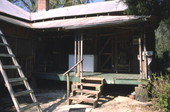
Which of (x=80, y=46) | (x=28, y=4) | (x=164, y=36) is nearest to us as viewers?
(x=80, y=46)

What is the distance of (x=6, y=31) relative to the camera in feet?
21.0

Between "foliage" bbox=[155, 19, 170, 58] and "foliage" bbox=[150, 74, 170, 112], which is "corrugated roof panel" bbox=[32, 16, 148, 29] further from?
"foliage" bbox=[150, 74, 170, 112]

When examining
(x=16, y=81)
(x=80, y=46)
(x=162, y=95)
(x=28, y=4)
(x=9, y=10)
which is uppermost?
(x=28, y=4)

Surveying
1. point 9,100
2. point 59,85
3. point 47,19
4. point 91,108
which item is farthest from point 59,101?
point 47,19

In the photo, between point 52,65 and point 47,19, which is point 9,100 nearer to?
point 52,65

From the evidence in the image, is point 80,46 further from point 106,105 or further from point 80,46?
point 106,105

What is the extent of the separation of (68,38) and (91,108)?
17.5ft

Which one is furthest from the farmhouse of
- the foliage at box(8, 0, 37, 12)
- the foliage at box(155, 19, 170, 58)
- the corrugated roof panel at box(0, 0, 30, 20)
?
the foliage at box(8, 0, 37, 12)

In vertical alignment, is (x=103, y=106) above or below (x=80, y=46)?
below

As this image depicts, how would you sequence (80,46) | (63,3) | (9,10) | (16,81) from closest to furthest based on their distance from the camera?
(16,81) < (80,46) < (9,10) < (63,3)

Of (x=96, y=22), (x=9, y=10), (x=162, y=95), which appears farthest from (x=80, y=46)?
(x=9, y=10)

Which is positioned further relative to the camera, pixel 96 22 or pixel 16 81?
pixel 96 22

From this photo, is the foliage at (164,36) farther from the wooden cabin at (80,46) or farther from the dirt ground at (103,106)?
the dirt ground at (103,106)

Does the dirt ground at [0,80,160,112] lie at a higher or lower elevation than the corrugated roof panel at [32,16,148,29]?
lower
